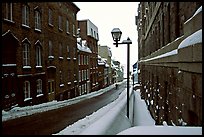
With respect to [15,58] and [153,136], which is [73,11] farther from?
[153,136]

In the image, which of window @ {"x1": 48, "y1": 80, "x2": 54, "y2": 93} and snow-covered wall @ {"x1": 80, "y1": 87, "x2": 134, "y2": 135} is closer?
window @ {"x1": 48, "y1": 80, "x2": 54, "y2": 93}

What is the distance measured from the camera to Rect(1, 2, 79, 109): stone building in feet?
13.4

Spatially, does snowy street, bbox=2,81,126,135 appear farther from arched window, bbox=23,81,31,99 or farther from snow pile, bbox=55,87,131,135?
snow pile, bbox=55,87,131,135

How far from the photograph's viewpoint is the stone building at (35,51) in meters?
4.09

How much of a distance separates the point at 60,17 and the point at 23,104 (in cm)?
191

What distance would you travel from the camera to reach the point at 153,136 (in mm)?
3273

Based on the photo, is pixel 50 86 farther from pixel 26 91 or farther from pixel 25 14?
pixel 25 14

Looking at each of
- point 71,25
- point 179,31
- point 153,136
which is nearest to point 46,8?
point 71,25

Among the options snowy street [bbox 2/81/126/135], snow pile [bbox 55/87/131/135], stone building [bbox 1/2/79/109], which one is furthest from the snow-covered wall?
stone building [bbox 1/2/79/109]

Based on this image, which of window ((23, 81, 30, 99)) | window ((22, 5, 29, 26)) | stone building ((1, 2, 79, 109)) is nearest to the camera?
window ((22, 5, 29, 26))

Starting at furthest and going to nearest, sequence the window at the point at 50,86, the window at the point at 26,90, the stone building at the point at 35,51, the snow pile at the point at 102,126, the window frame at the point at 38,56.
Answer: the snow pile at the point at 102,126 → the window at the point at 50,86 → the window at the point at 26,90 → the window frame at the point at 38,56 → the stone building at the point at 35,51

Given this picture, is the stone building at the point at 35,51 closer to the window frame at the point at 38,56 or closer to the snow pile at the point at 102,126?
the window frame at the point at 38,56

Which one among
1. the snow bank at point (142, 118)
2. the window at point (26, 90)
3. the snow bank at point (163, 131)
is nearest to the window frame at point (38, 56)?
the window at point (26, 90)

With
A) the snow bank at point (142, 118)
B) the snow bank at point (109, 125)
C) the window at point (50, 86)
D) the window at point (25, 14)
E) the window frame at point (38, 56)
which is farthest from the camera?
the snow bank at point (142, 118)
